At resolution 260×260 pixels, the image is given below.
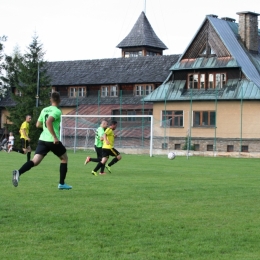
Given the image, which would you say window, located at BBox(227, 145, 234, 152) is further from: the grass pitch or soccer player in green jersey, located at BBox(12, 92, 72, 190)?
soccer player in green jersey, located at BBox(12, 92, 72, 190)

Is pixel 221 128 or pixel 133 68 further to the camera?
pixel 133 68

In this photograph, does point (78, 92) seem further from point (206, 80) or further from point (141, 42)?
point (141, 42)

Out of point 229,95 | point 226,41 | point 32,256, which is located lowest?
point 32,256

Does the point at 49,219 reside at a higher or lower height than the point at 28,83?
lower

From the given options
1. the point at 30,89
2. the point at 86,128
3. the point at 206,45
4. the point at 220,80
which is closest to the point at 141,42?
the point at 30,89

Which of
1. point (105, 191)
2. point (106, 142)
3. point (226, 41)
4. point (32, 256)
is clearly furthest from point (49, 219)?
point (226, 41)

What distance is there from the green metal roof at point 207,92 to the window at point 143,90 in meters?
6.26

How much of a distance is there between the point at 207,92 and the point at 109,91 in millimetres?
14277

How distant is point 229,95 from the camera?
178 ft

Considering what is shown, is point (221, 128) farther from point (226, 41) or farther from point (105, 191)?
point (105, 191)

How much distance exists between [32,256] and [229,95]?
1859 inches

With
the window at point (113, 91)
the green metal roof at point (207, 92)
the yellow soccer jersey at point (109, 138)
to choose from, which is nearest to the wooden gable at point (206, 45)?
the green metal roof at point (207, 92)

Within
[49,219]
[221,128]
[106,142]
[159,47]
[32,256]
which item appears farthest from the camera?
[159,47]

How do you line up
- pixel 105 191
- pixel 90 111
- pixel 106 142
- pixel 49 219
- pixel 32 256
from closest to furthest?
1. pixel 32 256
2. pixel 49 219
3. pixel 105 191
4. pixel 106 142
5. pixel 90 111
